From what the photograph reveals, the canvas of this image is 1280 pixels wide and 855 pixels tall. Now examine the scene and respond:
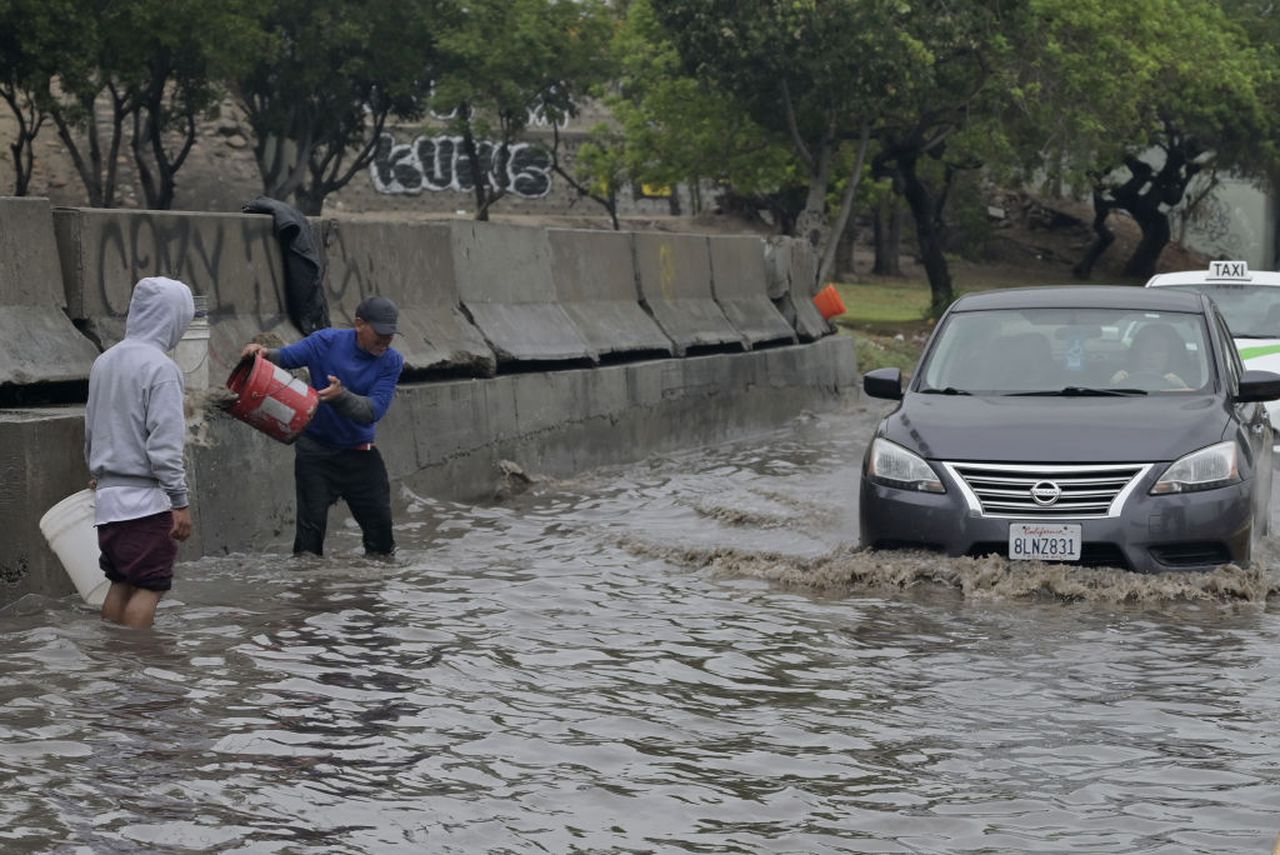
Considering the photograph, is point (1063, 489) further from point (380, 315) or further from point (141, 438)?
point (141, 438)

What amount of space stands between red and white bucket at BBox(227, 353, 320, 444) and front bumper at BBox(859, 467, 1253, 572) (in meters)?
2.99

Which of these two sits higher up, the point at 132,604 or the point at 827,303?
the point at 827,303

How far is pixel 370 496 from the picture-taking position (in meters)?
10.6

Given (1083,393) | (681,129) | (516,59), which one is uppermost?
(516,59)

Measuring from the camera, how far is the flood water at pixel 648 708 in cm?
593

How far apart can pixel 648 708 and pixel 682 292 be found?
1247 centimetres

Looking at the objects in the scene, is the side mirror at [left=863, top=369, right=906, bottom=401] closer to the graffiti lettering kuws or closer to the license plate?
the license plate

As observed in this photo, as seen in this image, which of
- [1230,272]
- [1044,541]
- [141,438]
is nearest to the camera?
[141,438]

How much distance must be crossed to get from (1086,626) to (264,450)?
15.5 ft

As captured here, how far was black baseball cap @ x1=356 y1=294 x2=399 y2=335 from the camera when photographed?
400 inches

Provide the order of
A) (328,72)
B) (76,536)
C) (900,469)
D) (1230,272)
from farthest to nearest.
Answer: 1. (328,72)
2. (1230,272)
3. (900,469)
4. (76,536)

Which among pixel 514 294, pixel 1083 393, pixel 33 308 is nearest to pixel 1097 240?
pixel 514 294

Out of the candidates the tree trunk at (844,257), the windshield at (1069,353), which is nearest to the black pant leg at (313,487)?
the windshield at (1069,353)

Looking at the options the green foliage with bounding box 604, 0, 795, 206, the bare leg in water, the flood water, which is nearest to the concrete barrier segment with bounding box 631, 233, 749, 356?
the flood water
